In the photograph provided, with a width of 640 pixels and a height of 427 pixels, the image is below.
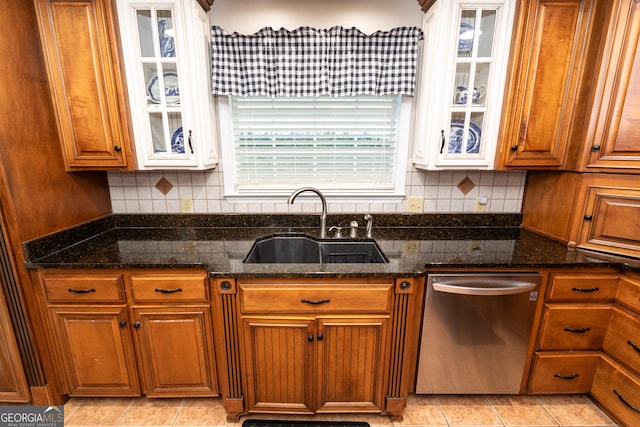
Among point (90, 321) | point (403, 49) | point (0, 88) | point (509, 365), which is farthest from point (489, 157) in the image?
point (0, 88)

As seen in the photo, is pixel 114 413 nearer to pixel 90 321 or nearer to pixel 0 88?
pixel 90 321

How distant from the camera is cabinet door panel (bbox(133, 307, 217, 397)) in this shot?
1.44 m

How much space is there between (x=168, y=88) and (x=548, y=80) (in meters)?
2.12

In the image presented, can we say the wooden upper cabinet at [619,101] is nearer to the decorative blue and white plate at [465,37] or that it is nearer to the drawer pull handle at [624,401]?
the decorative blue and white plate at [465,37]

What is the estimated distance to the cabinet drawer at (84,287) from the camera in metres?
1.38

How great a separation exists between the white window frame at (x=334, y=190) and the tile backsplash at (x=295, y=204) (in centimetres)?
4

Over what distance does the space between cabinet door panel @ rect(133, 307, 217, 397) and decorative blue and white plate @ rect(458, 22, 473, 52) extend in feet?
6.52

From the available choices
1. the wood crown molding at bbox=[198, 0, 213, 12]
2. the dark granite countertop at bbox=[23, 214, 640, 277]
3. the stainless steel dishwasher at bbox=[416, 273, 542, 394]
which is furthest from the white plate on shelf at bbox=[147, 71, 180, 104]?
the stainless steel dishwasher at bbox=[416, 273, 542, 394]

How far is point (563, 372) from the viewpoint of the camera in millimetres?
1547

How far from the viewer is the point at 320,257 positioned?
177 cm

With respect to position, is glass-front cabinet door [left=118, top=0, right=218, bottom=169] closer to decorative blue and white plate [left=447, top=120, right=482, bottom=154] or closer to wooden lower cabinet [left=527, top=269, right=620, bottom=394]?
decorative blue and white plate [left=447, top=120, right=482, bottom=154]

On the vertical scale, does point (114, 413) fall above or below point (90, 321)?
below

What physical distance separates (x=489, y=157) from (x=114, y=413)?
261 centimetres

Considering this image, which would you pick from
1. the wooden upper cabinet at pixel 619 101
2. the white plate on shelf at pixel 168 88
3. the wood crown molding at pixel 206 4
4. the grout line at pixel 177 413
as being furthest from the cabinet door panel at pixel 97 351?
the wooden upper cabinet at pixel 619 101
